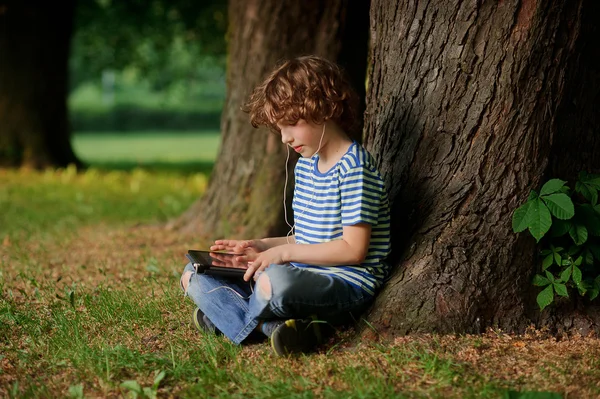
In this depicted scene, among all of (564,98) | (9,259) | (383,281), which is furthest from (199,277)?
(9,259)

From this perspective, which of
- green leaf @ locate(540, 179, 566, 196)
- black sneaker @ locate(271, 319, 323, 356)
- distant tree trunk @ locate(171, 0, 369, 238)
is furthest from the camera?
distant tree trunk @ locate(171, 0, 369, 238)

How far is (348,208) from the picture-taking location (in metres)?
3.60

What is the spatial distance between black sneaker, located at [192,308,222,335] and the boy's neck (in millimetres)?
885

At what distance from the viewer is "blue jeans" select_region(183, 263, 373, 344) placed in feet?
11.6

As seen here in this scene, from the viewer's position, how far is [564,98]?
374 centimetres

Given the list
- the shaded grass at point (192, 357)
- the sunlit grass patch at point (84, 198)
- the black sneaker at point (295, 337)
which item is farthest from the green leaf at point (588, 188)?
the sunlit grass patch at point (84, 198)

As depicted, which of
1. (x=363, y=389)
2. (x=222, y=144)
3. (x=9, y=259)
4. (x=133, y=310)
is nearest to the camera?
(x=363, y=389)

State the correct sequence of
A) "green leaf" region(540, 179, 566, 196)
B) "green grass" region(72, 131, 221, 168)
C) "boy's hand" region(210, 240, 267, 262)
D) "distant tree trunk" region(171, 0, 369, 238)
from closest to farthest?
1. "green leaf" region(540, 179, 566, 196)
2. "boy's hand" region(210, 240, 267, 262)
3. "distant tree trunk" region(171, 0, 369, 238)
4. "green grass" region(72, 131, 221, 168)

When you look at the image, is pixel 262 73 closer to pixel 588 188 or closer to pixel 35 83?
pixel 588 188

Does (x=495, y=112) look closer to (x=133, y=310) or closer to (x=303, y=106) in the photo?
(x=303, y=106)

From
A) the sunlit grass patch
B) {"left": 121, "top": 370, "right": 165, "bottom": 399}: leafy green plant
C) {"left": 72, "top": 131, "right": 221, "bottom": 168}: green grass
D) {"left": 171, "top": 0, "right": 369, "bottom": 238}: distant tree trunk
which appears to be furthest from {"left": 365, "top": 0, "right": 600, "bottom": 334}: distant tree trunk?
{"left": 72, "top": 131, "right": 221, "bottom": 168}: green grass

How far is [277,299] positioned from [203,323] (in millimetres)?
581

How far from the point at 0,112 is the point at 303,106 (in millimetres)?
11156

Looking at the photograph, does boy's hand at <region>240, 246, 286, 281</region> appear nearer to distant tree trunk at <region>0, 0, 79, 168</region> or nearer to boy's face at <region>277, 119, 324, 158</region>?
boy's face at <region>277, 119, 324, 158</region>
